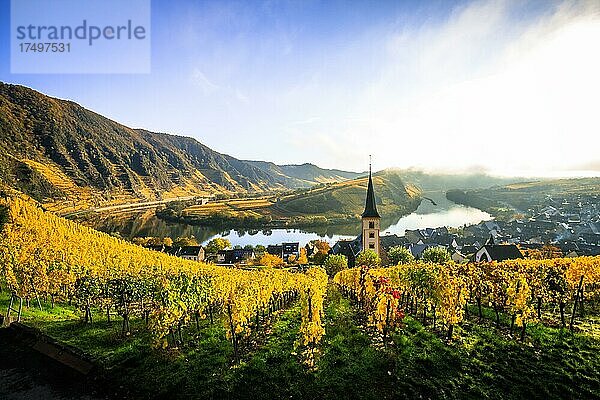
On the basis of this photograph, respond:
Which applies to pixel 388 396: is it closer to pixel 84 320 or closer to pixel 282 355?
pixel 282 355

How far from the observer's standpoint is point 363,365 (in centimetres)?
1387

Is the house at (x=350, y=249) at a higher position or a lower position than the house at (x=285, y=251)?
higher

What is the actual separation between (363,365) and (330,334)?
364 cm

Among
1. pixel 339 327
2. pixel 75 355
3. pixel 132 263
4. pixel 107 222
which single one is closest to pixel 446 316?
pixel 339 327

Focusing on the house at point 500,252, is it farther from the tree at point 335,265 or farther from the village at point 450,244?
the tree at point 335,265

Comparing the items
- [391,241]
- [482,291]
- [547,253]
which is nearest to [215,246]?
[391,241]

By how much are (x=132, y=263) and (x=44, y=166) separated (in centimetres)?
19325

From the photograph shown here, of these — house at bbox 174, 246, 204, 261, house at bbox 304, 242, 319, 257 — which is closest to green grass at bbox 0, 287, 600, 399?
house at bbox 174, 246, 204, 261

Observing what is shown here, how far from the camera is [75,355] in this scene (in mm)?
15102

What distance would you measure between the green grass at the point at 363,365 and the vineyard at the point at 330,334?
0.17 feet

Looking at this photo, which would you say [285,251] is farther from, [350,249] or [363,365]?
[363,365]

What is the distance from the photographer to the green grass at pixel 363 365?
12.3m

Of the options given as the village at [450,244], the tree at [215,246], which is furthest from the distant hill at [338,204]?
the tree at [215,246]

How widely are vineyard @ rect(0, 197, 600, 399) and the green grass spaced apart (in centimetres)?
5
